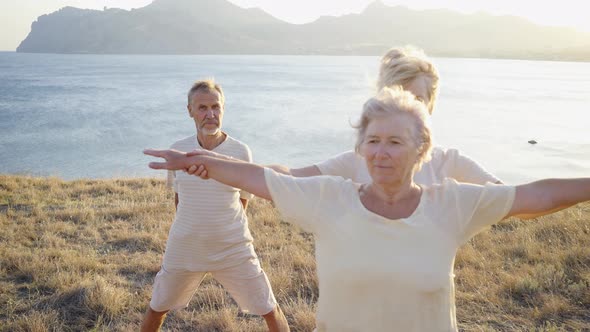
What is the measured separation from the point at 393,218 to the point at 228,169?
2.32ft

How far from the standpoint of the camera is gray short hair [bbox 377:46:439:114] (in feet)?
8.89

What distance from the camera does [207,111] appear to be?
385 cm

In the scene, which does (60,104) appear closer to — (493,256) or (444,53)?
(493,256)

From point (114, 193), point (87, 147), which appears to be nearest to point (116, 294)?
point (114, 193)

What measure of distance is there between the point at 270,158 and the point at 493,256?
2424 cm

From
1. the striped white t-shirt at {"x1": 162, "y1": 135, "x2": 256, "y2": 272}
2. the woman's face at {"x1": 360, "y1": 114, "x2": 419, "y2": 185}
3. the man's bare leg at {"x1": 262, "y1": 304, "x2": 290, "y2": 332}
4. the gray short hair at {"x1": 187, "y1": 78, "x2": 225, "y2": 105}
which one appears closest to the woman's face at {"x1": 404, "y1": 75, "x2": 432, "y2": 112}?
the woman's face at {"x1": 360, "y1": 114, "x2": 419, "y2": 185}

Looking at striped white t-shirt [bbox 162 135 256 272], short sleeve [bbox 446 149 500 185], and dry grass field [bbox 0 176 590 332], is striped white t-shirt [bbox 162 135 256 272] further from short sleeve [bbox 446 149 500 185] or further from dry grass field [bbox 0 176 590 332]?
short sleeve [bbox 446 149 500 185]

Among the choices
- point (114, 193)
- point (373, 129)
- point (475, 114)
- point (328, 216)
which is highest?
point (373, 129)

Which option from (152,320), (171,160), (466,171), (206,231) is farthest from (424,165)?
(152,320)

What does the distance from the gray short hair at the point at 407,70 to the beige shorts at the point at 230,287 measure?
167 centimetres

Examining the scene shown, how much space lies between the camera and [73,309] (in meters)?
4.62

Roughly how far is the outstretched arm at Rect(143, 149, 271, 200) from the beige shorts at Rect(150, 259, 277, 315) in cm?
161

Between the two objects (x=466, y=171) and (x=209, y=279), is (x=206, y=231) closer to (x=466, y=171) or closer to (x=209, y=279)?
(x=466, y=171)

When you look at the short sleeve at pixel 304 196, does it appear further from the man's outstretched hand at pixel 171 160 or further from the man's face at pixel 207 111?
the man's face at pixel 207 111
